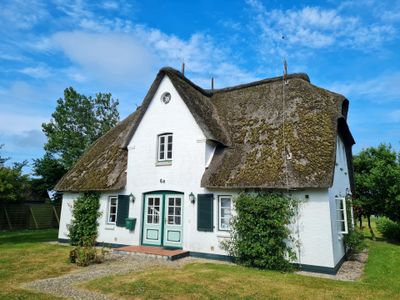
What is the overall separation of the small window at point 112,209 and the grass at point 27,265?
2.36 meters

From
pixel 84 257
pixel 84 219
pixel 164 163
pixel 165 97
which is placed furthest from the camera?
pixel 84 219

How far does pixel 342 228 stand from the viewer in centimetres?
1132

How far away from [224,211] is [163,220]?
292cm

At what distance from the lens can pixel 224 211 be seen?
447 inches

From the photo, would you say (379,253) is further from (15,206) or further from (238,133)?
(15,206)

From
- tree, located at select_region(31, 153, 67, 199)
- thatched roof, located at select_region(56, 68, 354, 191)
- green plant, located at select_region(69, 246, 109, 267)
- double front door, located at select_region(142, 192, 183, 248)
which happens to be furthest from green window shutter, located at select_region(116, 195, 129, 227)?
tree, located at select_region(31, 153, 67, 199)

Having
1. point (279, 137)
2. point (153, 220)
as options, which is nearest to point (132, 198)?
point (153, 220)

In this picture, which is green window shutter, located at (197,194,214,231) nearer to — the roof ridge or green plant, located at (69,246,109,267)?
green plant, located at (69,246,109,267)

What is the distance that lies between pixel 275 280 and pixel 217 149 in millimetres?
6076

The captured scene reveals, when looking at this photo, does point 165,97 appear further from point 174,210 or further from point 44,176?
point 44,176

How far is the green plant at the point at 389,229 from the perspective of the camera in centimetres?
1869

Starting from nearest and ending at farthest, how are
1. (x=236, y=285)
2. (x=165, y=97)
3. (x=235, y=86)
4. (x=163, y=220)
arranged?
(x=236, y=285)
(x=163, y=220)
(x=165, y=97)
(x=235, y=86)

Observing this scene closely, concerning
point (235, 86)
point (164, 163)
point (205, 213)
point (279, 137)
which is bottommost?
point (205, 213)

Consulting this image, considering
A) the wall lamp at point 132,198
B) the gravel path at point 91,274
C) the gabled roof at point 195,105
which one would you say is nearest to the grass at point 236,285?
the gravel path at point 91,274
